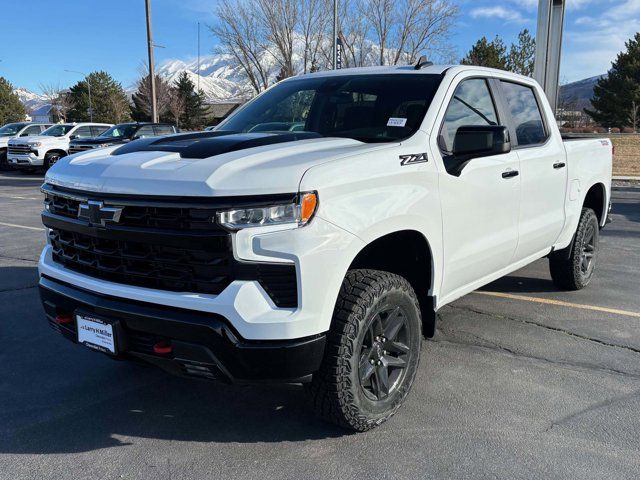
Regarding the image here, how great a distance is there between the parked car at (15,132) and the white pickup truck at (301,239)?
22.7 meters

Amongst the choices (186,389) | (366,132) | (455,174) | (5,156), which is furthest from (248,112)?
(5,156)

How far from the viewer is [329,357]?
108 inches

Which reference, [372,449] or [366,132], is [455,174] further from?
[372,449]

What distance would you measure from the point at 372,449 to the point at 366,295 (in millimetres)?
A: 793

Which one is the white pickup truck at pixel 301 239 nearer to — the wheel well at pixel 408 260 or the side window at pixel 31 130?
the wheel well at pixel 408 260

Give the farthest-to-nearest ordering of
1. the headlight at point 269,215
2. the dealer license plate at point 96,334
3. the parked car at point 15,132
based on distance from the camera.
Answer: the parked car at point 15,132 < the dealer license plate at point 96,334 < the headlight at point 269,215

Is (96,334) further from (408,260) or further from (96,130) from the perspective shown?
(96,130)

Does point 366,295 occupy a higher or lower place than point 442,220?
lower

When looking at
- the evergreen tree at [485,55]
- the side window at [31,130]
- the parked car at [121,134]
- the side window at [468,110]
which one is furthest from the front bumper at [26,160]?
the evergreen tree at [485,55]

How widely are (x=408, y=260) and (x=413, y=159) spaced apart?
0.60 meters

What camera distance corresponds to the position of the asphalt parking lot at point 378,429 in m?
2.80

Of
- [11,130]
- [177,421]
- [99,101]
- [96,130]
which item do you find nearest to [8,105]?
[99,101]

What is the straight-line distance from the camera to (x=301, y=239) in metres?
2.50

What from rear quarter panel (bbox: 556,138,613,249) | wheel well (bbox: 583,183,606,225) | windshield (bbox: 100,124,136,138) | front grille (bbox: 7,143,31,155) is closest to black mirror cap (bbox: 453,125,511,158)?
rear quarter panel (bbox: 556,138,613,249)
